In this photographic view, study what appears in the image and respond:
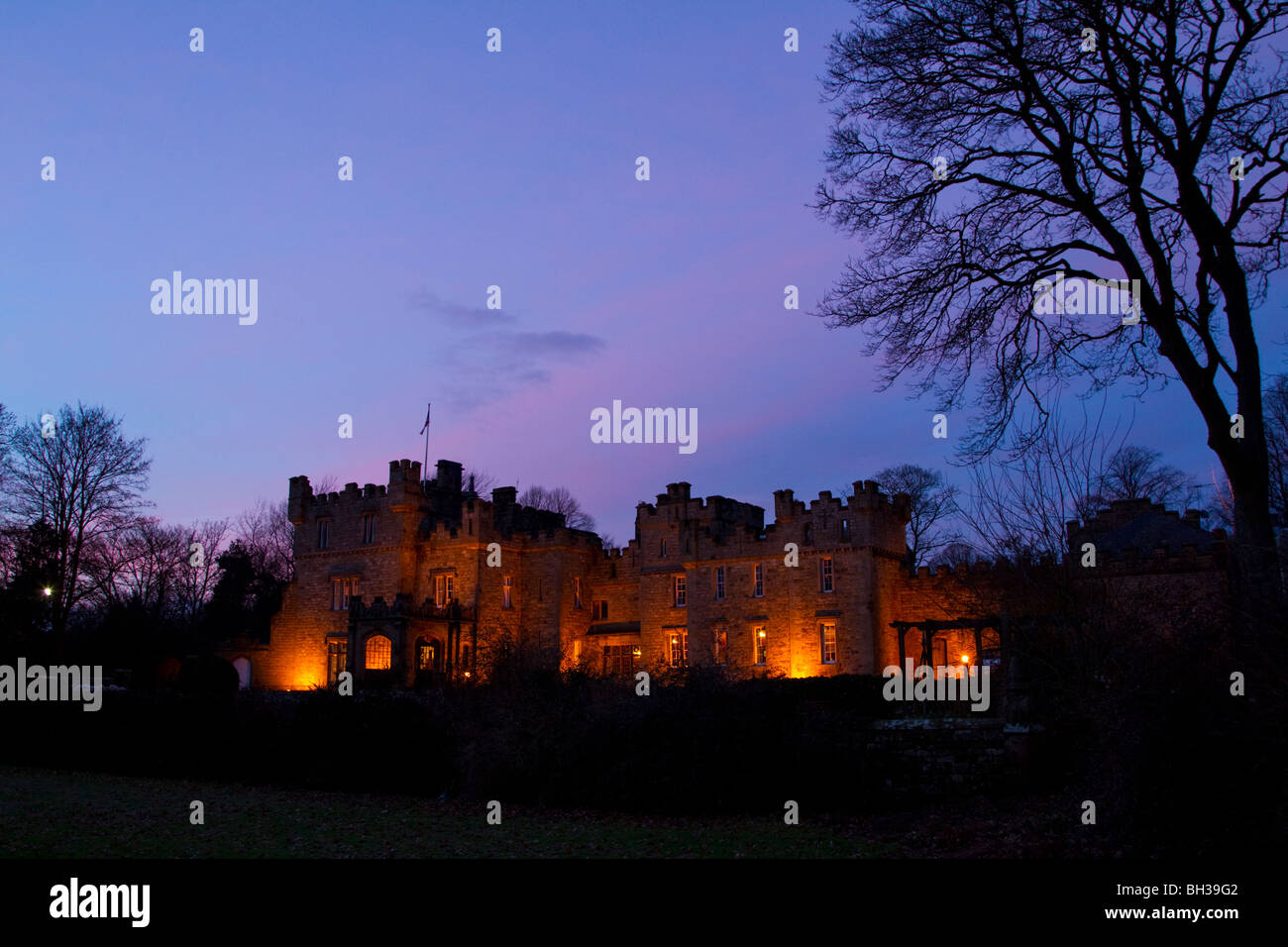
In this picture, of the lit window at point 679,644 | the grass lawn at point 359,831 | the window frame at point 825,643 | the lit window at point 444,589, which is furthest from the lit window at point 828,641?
the grass lawn at point 359,831

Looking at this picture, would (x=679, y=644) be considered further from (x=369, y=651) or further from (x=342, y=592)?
(x=342, y=592)

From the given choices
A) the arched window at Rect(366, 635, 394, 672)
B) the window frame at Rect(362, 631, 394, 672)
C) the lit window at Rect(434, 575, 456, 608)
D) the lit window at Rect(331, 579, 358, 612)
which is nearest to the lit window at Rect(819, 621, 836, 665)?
the lit window at Rect(434, 575, 456, 608)

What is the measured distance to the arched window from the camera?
42156mm

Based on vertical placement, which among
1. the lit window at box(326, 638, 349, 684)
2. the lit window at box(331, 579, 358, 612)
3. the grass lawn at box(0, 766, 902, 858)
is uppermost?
the lit window at box(331, 579, 358, 612)

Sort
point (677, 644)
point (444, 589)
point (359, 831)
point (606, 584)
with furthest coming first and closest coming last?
point (606, 584), point (444, 589), point (677, 644), point (359, 831)

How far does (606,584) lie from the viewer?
46.5 meters

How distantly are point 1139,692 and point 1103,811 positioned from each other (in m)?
1.82

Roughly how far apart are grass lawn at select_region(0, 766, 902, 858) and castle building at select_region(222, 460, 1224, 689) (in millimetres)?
15328

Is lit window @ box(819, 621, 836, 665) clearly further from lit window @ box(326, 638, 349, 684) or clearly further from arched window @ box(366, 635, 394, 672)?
lit window @ box(326, 638, 349, 684)

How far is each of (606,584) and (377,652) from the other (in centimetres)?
1003

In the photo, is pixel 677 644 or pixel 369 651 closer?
pixel 369 651

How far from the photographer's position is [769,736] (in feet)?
59.8

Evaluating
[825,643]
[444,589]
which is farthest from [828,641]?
[444,589]
